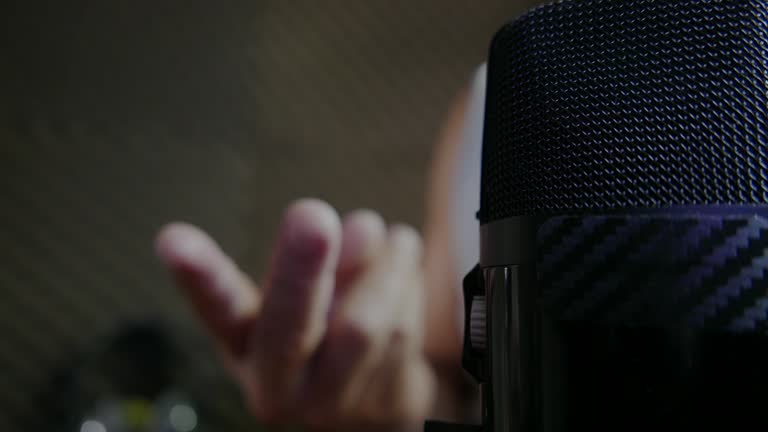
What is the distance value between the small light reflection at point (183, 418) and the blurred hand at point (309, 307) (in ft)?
1.94

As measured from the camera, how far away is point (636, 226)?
0.16 meters

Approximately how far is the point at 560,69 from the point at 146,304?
1186 millimetres

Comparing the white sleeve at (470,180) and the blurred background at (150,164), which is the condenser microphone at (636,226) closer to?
the white sleeve at (470,180)

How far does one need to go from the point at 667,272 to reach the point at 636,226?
0.01 metres

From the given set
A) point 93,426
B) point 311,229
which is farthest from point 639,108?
point 93,426

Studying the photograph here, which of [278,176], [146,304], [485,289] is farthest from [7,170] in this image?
[485,289]

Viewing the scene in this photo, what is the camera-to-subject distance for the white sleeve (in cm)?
24

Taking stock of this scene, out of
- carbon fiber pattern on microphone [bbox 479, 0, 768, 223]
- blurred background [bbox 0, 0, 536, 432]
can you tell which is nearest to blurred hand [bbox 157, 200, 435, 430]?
carbon fiber pattern on microphone [bbox 479, 0, 768, 223]

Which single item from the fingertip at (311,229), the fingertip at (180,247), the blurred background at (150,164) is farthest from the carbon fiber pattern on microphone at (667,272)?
the blurred background at (150,164)

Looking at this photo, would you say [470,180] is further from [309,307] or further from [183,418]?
[183,418]

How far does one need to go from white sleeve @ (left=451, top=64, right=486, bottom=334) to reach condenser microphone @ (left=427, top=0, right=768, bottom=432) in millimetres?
48

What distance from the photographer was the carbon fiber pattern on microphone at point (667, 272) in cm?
15

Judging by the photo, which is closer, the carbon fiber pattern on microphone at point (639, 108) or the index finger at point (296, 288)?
the carbon fiber pattern on microphone at point (639, 108)

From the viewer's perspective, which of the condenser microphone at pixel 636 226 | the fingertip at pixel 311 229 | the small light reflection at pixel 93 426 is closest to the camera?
the condenser microphone at pixel 636 226
